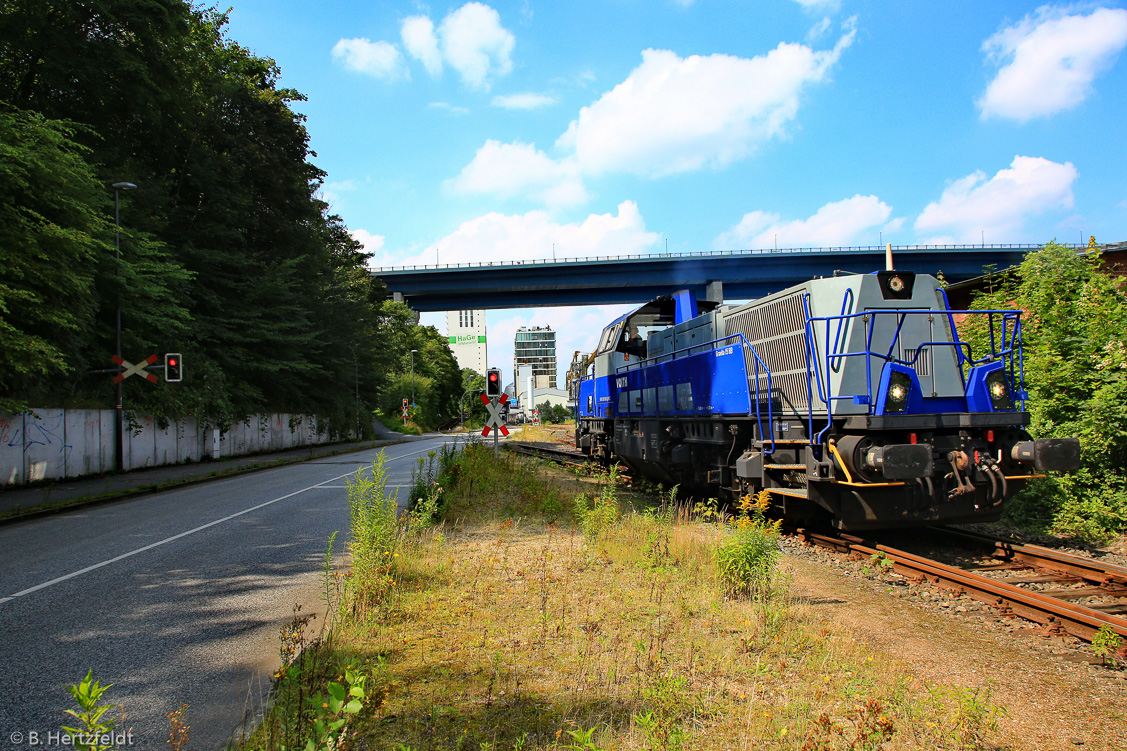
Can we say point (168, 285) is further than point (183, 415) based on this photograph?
No

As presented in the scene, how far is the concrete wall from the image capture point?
16422 mm

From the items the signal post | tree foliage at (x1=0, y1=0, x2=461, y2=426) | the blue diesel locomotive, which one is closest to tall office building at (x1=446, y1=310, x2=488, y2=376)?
tree foliage at (x1=0, y1=0, x2=461, y2=426)

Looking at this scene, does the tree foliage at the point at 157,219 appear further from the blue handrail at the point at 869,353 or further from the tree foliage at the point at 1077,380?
the tree foliage at the point at 1077,380

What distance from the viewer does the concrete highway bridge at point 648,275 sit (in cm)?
4831

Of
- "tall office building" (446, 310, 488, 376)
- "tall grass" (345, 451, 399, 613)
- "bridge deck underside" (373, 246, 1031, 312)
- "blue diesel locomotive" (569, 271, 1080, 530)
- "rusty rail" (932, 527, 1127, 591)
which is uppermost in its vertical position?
"tall office building" (446, 310, 488, 376)

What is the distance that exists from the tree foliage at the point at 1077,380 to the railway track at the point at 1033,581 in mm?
2560

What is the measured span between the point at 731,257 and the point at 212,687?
47.1 m

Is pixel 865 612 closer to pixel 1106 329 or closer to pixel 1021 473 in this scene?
pixel 1021 473

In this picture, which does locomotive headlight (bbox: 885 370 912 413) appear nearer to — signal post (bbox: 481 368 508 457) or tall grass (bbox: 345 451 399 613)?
tall grass (bbox: 345 451 399 613)

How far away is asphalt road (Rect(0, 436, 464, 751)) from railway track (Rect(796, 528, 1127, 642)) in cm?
667

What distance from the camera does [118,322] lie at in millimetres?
18547

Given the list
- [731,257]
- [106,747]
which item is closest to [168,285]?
[106,747]

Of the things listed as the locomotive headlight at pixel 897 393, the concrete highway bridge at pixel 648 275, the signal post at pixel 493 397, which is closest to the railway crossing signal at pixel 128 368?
the signal post at pixel 493 397

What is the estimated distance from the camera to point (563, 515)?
36.7 feet
